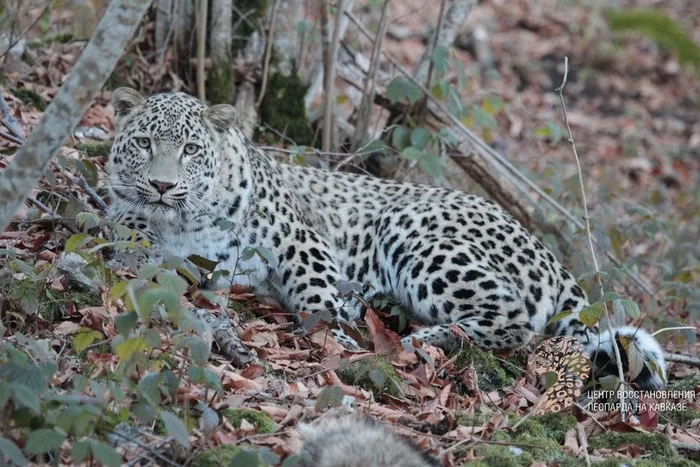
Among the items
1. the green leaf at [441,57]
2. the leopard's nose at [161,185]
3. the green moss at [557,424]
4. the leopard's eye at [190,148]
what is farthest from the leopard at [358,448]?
the green leaf at [441,57]

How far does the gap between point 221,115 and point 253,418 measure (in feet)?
10.2

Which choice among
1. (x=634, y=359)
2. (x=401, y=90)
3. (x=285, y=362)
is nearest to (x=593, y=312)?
(x=634, y=359)

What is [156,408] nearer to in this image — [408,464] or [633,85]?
[408,464]

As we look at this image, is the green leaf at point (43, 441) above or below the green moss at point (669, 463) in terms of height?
above

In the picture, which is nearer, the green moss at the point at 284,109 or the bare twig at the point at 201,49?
the bare twig at the point at 201,49

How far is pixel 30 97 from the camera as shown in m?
9.79

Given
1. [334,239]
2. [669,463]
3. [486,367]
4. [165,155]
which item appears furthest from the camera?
[334,239]

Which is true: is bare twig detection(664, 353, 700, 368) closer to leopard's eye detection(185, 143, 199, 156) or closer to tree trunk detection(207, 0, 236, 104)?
leopard's eye detection(185, 143, 199, 156)

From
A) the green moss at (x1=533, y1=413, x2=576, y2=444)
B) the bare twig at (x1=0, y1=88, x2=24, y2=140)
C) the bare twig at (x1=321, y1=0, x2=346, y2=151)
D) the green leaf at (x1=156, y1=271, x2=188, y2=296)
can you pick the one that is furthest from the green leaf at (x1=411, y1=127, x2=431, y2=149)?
the green leaf at (x1=156, y1=271, x2=188, y2=296)

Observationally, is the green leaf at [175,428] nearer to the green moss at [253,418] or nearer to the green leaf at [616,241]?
the green moss at [253,418]

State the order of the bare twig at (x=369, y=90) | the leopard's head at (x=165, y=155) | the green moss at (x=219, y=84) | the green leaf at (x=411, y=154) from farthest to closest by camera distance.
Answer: the green moss at (x=219, y=84), the bare twig at (x=369, y=90), the green leaf at (x=411, y=154), the leopard's head at (x=165, y=155)

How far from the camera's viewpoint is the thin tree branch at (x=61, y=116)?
15.6 ft

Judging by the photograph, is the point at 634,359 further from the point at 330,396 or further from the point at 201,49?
the point at 201,49

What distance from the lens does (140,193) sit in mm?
7500
